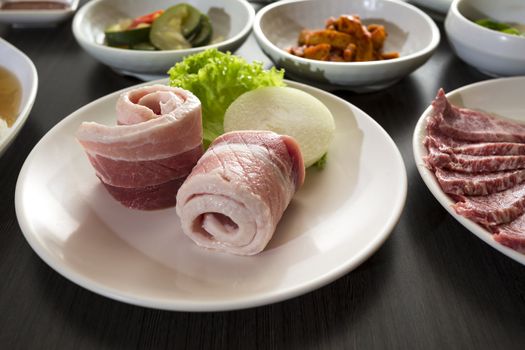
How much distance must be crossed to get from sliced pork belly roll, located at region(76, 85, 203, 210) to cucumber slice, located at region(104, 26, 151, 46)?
115cm

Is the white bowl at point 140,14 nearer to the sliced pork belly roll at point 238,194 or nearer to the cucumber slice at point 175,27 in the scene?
the cucumber slice at point 175,27

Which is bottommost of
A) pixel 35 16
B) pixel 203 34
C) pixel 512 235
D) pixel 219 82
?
pixel 35 16

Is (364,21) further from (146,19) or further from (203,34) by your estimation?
(146,19)

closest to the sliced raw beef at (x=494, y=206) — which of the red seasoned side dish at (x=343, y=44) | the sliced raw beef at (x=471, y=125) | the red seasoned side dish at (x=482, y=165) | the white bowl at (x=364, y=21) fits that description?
the red seasoned side dish at (x=482, y=165)

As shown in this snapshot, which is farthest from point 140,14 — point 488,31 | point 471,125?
point 471,125

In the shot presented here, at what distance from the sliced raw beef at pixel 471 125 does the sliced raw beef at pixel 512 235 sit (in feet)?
1.69

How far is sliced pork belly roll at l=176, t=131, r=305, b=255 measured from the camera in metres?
1.32

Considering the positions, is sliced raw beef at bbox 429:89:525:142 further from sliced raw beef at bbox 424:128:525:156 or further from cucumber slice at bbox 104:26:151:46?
cucumber slice at bbox 104:26:151:46

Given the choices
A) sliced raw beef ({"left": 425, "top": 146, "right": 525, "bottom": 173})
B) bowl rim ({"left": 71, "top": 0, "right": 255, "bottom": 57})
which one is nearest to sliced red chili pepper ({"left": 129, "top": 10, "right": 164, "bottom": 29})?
bowl rim ({"left": 71, "top": 0, "right": 255, "bottom": 57})

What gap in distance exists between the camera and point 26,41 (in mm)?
2969

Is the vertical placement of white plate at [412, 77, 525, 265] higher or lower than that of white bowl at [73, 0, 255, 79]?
higher

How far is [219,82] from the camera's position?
197cm

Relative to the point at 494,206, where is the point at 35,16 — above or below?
below

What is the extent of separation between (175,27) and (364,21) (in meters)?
1.13
